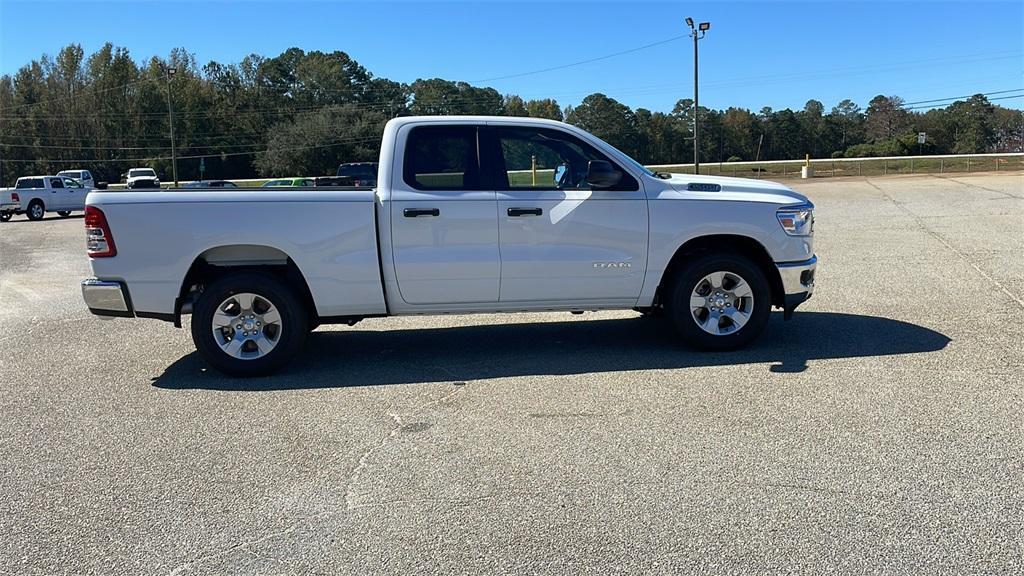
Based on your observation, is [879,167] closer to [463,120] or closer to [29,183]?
[29,183]

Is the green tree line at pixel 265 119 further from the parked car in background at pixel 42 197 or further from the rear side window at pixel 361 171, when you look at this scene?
the rear side window at pixel 361 171

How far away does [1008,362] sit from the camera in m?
6.24

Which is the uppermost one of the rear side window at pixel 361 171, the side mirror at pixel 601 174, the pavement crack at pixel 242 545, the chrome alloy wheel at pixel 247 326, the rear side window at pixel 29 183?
the rear side window at pixel 29 183

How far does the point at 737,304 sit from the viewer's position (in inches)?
266

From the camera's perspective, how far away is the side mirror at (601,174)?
6.32m

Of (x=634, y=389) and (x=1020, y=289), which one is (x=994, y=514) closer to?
(x=634, y=389)

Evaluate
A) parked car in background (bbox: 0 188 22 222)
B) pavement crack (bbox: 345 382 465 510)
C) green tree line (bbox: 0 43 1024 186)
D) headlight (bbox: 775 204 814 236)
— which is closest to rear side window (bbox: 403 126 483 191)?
pavement crack (bbox: 345 382 465 510)

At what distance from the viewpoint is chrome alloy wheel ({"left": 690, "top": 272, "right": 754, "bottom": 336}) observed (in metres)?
6.69

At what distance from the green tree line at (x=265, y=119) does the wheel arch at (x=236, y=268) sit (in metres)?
71.8

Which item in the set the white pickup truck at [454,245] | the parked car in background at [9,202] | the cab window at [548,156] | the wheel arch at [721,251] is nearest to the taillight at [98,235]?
the white pickup truck at [454,245]

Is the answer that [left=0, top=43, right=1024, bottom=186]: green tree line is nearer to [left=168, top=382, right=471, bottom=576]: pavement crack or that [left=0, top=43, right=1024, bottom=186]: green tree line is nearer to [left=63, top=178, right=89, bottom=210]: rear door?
[left=63, top=178, right=89, bottom=210]: rear door

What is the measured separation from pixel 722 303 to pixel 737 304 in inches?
5.5

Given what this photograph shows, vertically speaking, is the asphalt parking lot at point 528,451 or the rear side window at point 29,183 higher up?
the rear side window at point 29,183

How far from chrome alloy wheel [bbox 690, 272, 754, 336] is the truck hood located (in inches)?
25.4
